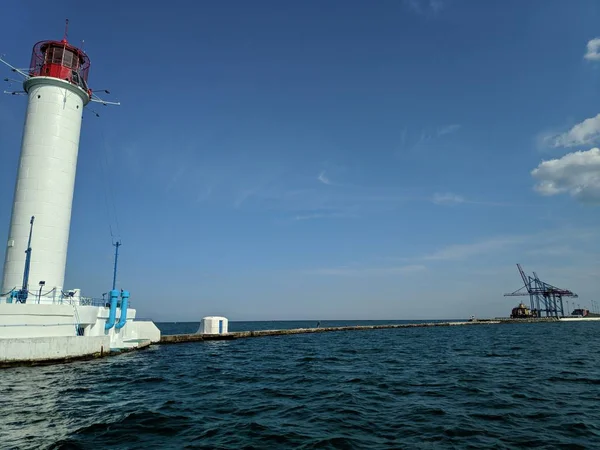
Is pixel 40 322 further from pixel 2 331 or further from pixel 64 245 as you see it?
pixel 64 245

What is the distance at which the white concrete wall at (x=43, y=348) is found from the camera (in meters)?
24.4

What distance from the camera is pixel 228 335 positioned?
58.2 metres

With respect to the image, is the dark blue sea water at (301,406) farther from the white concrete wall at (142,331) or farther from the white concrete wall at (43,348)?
the white concrete wall at (142,331)

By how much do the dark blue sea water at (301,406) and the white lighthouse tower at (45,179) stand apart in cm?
944

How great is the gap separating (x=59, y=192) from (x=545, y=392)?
1432 inches

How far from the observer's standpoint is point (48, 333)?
26.8 metres

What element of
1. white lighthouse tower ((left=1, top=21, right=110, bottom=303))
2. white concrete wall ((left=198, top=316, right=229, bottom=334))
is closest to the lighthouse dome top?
white lighthouse tower ((left=1, top=21, right=110, bottom=303))

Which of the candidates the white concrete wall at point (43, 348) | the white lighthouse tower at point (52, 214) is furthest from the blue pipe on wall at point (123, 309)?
the white concrete wall at point (43, 348)

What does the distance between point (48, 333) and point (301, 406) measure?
20.7 metres

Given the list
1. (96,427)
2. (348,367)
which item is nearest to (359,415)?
(96,427)

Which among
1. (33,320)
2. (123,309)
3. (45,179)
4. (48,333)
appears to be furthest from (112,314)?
(45,179)

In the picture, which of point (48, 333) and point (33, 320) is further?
point (48, 333)

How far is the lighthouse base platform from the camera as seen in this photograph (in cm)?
2482

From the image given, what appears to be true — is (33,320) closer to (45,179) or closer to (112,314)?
(112,314)
